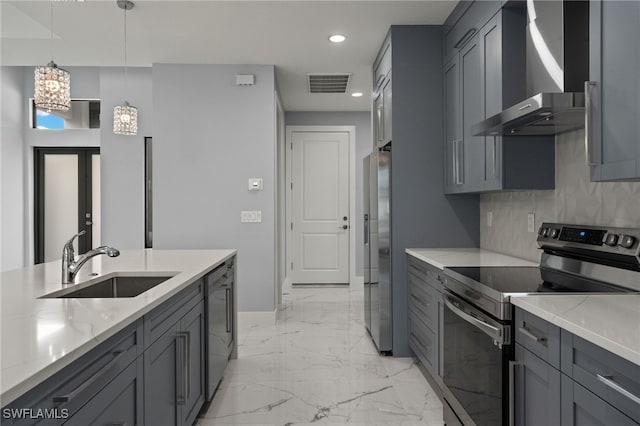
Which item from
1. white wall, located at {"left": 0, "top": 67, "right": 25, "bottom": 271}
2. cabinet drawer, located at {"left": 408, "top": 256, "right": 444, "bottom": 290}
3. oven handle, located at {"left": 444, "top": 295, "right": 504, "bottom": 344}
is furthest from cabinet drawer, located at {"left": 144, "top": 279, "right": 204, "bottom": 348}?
white wall, located at {"left": 0, "top": 67, "right": 25, "bottom": 271}

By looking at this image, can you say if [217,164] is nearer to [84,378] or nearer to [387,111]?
[387,111]

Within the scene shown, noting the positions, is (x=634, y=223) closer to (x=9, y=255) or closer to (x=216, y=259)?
(x=216, y=259)

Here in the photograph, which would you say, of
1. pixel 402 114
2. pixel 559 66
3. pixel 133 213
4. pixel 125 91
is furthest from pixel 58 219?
pixel 559 66

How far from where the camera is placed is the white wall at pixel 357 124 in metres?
7.16

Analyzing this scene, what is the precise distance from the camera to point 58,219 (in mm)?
6801

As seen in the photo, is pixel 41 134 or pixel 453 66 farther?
pixel 41 134

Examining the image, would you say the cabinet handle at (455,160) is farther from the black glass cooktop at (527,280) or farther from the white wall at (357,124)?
the white wall at (357,124)

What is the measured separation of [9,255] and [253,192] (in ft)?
13.6

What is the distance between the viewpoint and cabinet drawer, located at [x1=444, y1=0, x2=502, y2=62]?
9.12 ft

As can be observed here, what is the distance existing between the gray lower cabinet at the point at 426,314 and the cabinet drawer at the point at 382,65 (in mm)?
1665

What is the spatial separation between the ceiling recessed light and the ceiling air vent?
105 centimetres

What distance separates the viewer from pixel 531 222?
2.88 m

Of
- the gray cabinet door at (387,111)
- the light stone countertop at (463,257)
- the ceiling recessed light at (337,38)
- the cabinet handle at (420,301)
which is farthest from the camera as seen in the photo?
the ceiling recessed light at (337,38)

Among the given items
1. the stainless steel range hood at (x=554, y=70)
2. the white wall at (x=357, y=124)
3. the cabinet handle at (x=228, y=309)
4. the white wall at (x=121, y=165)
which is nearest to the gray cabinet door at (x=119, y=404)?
the cabinet handle at (x=228, y=309)
